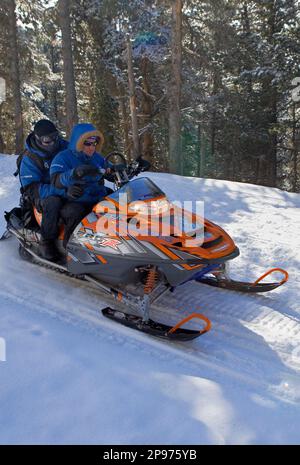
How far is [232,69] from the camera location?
57.0 ft

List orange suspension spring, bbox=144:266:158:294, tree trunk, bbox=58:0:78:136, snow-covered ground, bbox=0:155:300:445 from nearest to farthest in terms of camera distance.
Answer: snow-covered ground, bbox=0:155:300:445 → orange suspension spring, bbox=144:266:158:294 → tree trunk, bbox=58:0:78:136

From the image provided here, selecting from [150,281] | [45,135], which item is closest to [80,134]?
[45,135]

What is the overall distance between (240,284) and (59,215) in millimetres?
1811

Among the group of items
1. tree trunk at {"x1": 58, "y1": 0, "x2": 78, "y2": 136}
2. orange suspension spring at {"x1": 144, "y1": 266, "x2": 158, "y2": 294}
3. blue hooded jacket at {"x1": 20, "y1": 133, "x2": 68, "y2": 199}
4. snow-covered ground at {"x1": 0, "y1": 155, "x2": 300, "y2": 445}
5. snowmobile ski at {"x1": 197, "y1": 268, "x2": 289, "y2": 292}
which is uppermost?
tree trunk at {"x1": 58, "y1": 0, "x2": 78, "y2": 136}

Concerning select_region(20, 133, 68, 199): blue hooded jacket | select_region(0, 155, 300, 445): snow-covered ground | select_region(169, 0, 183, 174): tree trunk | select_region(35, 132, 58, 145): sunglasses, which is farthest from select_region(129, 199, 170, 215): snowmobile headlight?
select_region(169, 0, 183, 174): tree trunk

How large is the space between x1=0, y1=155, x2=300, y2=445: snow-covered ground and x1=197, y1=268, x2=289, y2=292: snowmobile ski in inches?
2.6

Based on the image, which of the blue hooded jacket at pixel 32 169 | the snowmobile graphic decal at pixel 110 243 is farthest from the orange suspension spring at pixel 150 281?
the blue hooded jacket at pixel 32 169

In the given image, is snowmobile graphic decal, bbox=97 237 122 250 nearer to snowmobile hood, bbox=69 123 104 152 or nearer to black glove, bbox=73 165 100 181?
black glove, bbox=73 165 100 181

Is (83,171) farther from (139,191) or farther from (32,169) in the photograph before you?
(32,169)

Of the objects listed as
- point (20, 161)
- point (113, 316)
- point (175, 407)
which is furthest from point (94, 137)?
point (175, 407)

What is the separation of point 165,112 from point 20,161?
531 inches

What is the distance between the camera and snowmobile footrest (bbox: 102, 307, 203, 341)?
10.2ft

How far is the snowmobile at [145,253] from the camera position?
10.5 feet

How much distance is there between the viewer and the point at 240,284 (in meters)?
3.95
